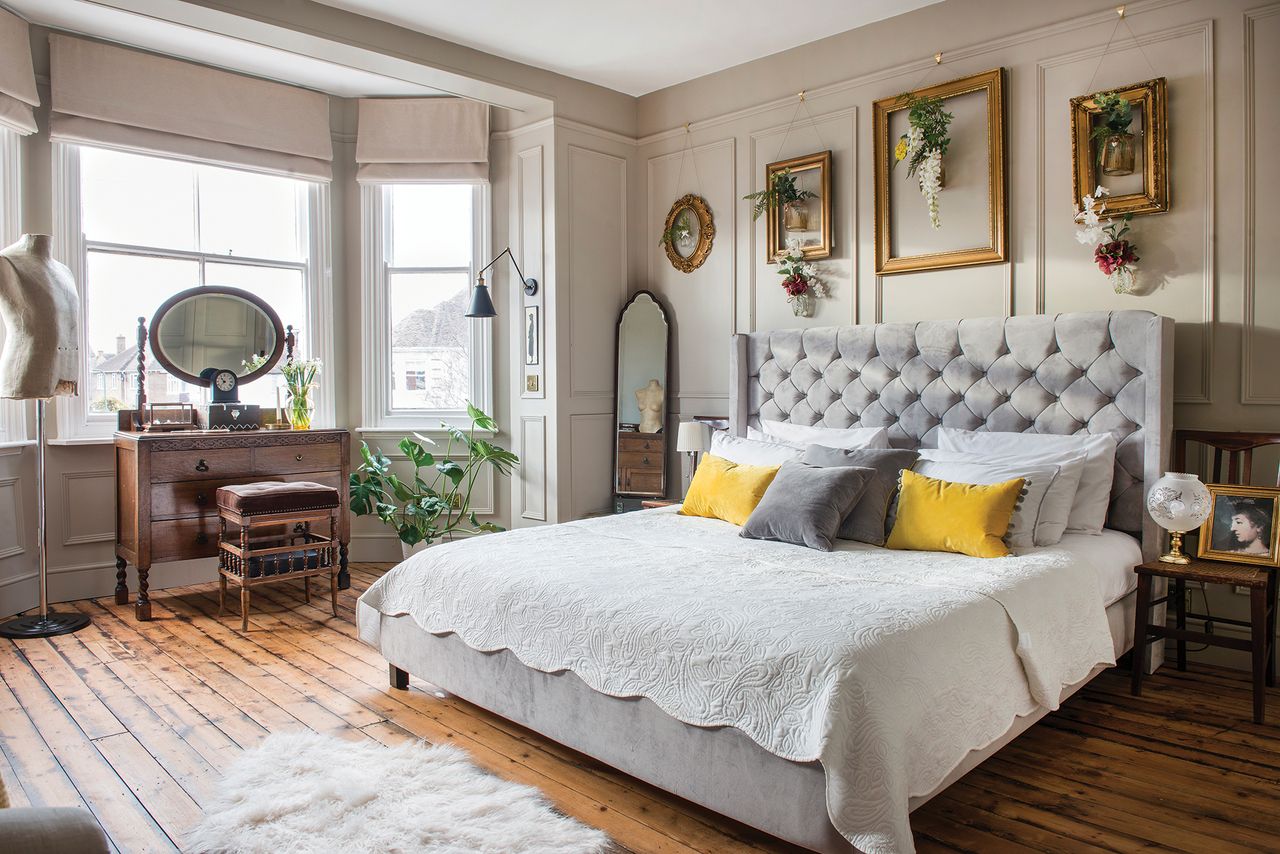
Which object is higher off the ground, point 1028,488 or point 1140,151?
point 1140,151

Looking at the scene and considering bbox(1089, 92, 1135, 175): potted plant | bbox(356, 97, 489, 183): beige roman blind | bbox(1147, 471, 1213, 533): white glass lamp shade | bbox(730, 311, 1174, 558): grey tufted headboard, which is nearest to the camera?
bbox(1147, 471, 1213, 533): white glass lamp shade

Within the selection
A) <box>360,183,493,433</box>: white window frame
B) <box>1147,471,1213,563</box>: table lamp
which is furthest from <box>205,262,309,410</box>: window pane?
<box>1147,471,1213,563</box>: table lamp

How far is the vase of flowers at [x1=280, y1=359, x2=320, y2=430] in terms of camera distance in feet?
16.8

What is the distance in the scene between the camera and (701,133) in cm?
519

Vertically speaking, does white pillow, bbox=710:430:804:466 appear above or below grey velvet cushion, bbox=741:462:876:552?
above

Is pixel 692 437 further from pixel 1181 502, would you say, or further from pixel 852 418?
pixel 1181 502

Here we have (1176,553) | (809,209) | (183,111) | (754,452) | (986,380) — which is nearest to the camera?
(1176,553)

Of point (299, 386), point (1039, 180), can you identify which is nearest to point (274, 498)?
point (299, 386)

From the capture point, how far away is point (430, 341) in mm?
5691

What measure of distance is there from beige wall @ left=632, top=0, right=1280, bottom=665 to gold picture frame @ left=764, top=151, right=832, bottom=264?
7cm

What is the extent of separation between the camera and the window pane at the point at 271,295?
529 cm

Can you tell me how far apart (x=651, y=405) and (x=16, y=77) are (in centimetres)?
361

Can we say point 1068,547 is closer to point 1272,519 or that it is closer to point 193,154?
point 1272,519

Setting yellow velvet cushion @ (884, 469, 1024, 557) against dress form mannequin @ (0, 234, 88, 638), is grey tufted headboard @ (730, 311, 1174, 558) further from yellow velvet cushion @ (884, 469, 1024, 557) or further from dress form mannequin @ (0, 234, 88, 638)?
dress form mannequin @ (0, 234, 88, 638)
